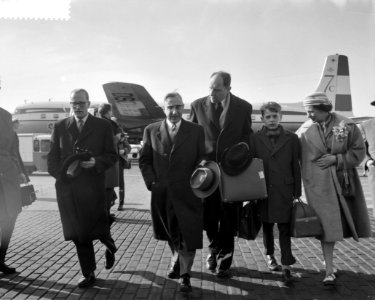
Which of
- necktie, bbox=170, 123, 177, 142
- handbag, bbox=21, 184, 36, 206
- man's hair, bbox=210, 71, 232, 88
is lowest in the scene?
handbag, bbox=21, 184, 36, 206

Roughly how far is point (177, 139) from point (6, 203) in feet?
6.32

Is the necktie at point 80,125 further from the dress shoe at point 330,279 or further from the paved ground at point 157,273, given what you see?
the dress shoe at point 330,279

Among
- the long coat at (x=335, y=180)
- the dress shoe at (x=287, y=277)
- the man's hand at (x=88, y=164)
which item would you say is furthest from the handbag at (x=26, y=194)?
the long coat at (x=335, y=180)

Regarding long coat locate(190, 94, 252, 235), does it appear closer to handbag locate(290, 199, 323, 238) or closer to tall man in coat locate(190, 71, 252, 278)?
tall man in coat locate(190, 71, 252, 278)

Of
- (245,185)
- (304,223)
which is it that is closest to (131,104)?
(245,185)

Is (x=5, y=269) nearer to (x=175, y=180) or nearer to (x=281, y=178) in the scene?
(x=175, y=180)

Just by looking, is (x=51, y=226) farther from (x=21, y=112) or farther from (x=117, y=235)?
(x=21, y=112)

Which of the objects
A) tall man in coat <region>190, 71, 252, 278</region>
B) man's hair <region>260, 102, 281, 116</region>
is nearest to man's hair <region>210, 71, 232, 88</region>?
tall man in coat <region>190, 71, 252, 278</region>

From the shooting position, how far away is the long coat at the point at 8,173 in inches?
169

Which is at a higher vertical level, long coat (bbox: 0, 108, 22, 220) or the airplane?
the airplane

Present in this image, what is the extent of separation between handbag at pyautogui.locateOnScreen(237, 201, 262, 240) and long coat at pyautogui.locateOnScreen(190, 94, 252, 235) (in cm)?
10

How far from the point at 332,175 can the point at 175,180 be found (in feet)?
4.97

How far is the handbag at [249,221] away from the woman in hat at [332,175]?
0.56m

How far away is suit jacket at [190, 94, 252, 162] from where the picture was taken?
4.34m
